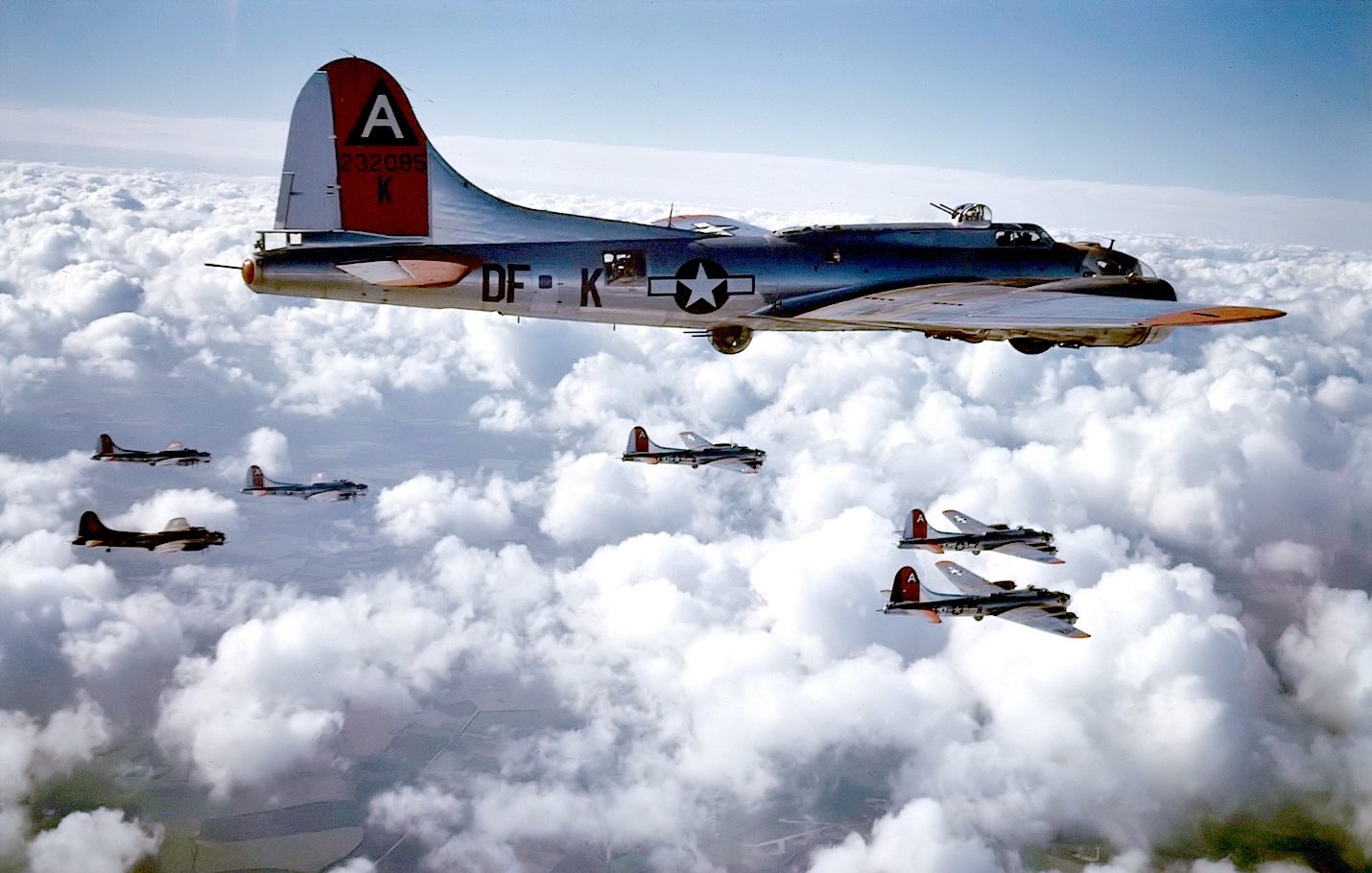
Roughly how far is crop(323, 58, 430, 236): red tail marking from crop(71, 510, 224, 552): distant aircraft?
20.2 m

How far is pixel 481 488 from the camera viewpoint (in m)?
141

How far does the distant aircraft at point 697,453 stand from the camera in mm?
40156

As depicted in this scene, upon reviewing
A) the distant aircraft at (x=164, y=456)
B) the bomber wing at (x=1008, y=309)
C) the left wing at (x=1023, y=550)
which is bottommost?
the left wing at (x=1023, y=550)

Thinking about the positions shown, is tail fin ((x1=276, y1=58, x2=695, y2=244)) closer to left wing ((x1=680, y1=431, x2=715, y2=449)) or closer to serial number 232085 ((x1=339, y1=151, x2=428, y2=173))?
serial number 232085 ((x1=339, y1=151, x2=428, y2=173))

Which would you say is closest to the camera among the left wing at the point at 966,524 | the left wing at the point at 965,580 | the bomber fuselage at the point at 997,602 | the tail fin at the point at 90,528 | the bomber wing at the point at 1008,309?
the bomber wing at the point at 1008,309

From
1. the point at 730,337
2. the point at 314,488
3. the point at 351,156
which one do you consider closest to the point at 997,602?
the point at 730,337

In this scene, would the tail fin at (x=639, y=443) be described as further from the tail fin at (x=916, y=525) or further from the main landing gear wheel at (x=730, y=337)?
the main landing gear wheel at (x=730, y=337)

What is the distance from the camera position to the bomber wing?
1225cm

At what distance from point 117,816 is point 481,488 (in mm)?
84967

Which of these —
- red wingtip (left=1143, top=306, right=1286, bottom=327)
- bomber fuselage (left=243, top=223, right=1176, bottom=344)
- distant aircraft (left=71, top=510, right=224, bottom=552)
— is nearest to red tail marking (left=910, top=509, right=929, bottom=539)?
bomber fuselage (left=243, top=223, right=1176, bottom=344)

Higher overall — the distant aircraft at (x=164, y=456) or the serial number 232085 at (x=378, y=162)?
the serial number 232085 at (x=378, y=162)

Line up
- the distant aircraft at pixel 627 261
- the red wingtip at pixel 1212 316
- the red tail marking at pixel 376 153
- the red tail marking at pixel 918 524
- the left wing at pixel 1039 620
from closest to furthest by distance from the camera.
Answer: the red wingtip at pixel 1212 316 → the distant aircraft at pixel 627 261 → the red tail marking at pixel 376 153 → the left wing at pixel 1039 620 → the red tail marking at pixel 918 524

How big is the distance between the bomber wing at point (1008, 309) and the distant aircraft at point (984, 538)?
20247mm

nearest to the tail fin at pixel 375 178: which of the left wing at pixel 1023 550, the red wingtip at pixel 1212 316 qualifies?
the red wingtip at pixel 1212 316
